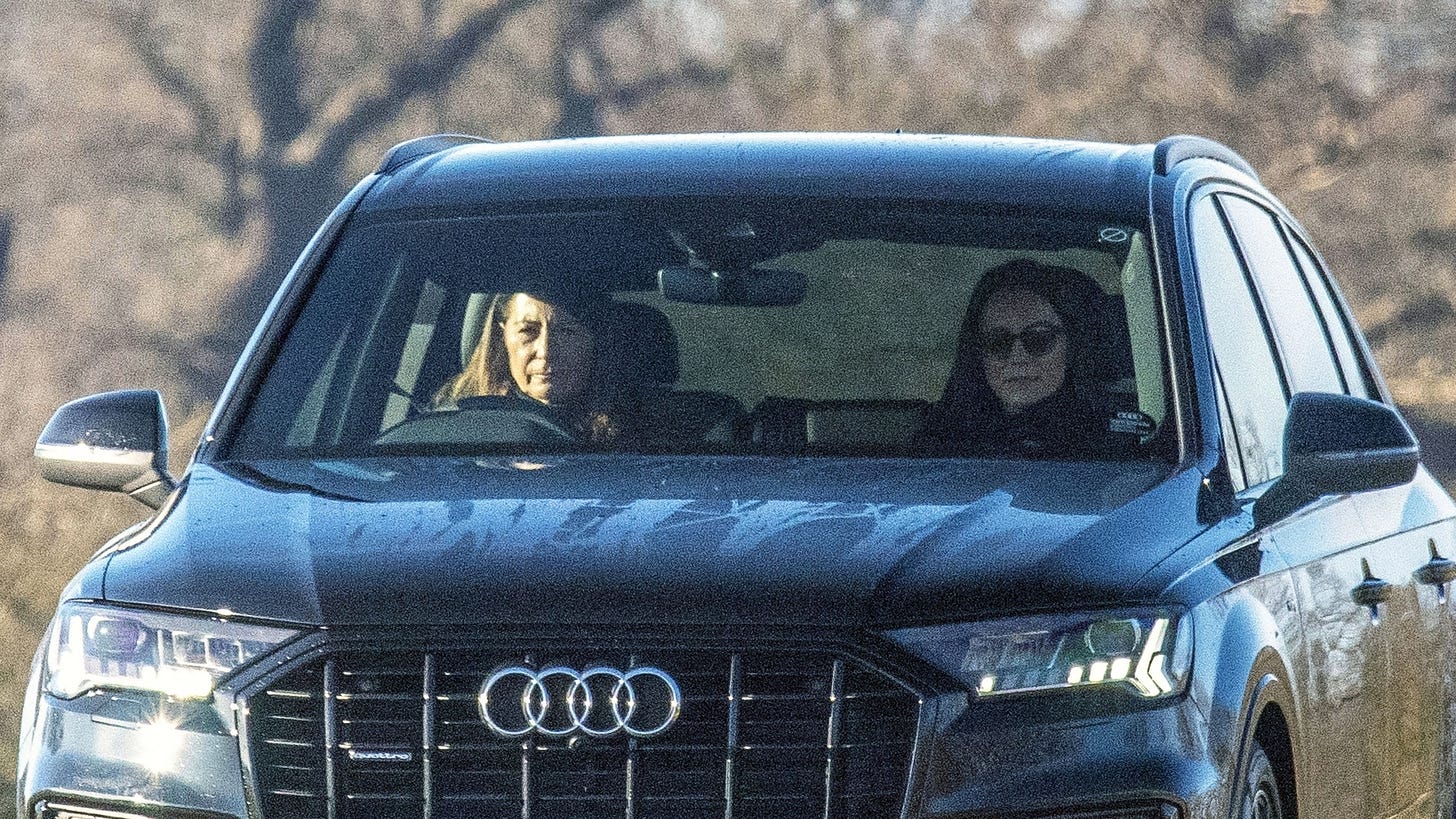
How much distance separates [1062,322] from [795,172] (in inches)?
26.1

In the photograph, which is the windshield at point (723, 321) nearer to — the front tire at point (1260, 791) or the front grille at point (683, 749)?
the front tire at point (1260, 791)

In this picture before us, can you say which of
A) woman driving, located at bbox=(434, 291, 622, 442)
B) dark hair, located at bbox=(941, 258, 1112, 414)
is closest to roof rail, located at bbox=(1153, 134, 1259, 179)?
dark hair, located at bbox=(941, 258, 1112, 414)

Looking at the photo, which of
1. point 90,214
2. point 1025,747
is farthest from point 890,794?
point 90,214

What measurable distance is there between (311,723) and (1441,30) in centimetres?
2522

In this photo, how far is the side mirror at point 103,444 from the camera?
5.47 m

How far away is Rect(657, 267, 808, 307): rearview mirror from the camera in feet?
18.9

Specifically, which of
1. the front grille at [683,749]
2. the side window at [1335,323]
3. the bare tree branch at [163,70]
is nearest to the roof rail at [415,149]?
the side window at [1335,323]

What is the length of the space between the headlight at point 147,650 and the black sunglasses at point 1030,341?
1.75m

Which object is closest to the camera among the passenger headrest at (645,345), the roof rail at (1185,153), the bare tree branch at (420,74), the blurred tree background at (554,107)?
the passenger headrest at (645,345)

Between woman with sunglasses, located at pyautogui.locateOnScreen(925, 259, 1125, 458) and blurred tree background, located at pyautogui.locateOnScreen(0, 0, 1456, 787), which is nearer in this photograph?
woman with sunglasses, located at pyautogui.locateOnScreen(925, 259, 1125, 458)

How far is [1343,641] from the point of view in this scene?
17.5ft

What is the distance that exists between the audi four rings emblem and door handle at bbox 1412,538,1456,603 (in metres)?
2.48

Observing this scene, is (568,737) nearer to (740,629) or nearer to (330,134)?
(740,629)

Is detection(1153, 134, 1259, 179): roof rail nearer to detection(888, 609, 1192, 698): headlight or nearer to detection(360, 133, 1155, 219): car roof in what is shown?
detection(360, 133, 1155, 219): car roof
